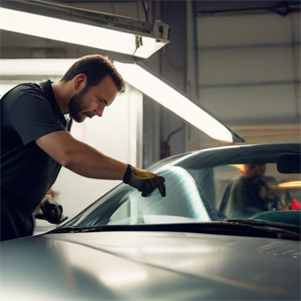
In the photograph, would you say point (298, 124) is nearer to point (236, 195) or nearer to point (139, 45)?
point (236, 195)

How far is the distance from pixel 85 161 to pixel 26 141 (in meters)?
0.20

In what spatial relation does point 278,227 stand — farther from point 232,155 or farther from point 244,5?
point 244,5

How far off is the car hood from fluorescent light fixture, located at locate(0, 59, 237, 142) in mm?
1366

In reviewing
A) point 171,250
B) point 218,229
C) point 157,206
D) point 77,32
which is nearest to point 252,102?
point 77,32

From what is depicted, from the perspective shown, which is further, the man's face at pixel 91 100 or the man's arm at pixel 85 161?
the man's face at pixel 91 100

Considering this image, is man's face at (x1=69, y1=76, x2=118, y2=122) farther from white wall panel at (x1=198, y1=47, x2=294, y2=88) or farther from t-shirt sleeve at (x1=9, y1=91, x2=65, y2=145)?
white wall panel at (x1=198, y1=47, x2=294, y2=88)

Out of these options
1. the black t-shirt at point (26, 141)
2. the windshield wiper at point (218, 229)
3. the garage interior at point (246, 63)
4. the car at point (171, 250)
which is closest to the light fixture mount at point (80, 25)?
the black t-shirt at point (26, 141)

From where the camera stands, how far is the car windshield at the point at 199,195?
1.70 metres

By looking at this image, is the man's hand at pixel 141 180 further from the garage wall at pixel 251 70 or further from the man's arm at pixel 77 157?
the garage wall at pixel 251 70

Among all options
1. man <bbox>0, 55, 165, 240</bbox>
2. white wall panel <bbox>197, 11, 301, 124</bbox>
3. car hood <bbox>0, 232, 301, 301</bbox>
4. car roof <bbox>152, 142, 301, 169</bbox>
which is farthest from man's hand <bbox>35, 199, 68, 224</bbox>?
white wall panel <bbox>197, 11, 301, 124</bbox>

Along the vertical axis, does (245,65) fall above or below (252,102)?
above

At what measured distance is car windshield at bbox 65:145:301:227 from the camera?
1.70 meters

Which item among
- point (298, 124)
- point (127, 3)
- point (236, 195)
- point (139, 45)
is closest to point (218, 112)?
point (298, 124)

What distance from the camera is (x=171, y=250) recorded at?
44.0 inches
